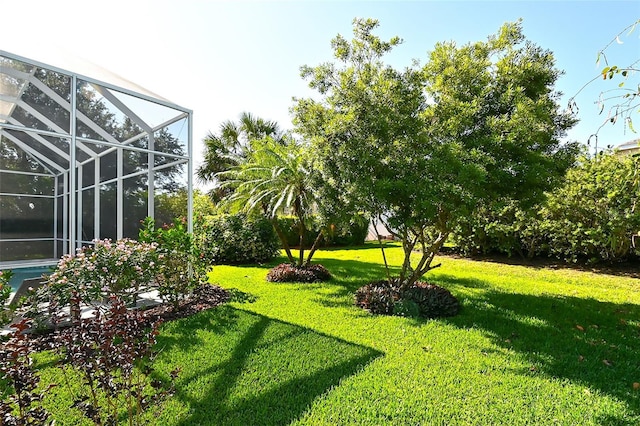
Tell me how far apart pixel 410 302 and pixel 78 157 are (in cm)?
920

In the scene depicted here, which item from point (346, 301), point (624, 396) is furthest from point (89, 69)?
point (624, 396)

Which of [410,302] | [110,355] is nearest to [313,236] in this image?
[410,302]

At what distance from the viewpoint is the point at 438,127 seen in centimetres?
580

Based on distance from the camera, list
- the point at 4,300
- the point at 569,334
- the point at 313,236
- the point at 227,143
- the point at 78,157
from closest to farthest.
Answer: the point at 4,300 → the point at 569,334 → the point at 78,157 → the point at 313,236 → the point at 227,143

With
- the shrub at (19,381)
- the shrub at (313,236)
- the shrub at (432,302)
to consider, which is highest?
the shrub at (313,236)

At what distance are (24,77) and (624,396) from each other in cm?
914

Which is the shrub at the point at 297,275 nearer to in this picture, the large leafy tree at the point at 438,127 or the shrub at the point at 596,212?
the large leafy tree at the point at 438,127

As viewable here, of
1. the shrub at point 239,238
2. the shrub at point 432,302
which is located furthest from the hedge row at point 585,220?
the shrub at point 239,238

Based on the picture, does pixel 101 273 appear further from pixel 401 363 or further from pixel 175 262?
pixel 401 363

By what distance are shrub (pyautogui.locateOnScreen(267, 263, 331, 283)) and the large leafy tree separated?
3126 millimetres

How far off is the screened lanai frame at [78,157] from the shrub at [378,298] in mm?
3842

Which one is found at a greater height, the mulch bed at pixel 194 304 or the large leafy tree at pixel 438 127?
the large leafy tree at pixel 438 127

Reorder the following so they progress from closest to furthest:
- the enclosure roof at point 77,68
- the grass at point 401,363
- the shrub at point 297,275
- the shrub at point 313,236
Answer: the grass at point 401,363, the enclosure roof at point 77,68, the shrub at point 297,275, the shrub at point 313,236

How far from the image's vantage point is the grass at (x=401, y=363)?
126 inches
